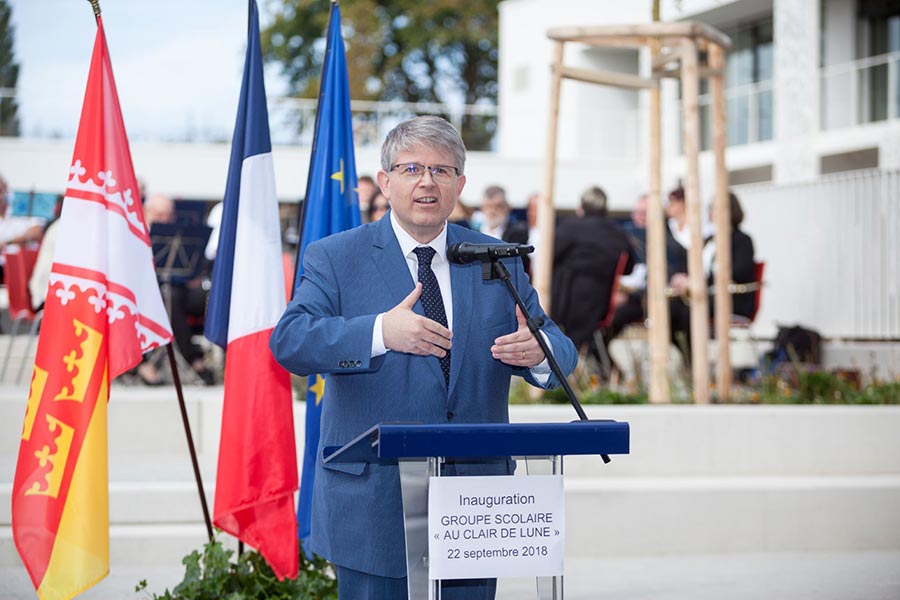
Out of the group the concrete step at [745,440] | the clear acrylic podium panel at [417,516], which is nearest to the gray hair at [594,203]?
the concrete step at [745,440]

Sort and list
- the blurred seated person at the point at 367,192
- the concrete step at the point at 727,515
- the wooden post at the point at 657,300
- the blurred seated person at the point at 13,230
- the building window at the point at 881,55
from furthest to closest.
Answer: the building window at the point at 881,55
the blurred seated person at the point at 13,230
the blurred seated person at the point at 367,192
the wooden post at the point at 657,300
the concrete step at the point at 727,515

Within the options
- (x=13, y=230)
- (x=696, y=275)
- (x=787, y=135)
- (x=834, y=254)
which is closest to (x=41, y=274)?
(x=13, y=230)

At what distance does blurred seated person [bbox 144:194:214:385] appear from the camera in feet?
32.5

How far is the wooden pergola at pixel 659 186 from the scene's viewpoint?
293 inches

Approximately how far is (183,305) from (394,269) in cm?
701

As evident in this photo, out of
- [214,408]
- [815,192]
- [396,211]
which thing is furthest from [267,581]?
[815,192]

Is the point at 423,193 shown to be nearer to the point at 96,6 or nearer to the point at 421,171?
the point at 421,171

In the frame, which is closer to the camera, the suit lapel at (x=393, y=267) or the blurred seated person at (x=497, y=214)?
the suit lapel at (x=393, y=267)

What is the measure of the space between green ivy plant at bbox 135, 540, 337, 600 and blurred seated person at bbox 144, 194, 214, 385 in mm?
4981

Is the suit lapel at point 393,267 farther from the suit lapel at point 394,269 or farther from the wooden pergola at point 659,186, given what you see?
the wooden pergola at point 659,186

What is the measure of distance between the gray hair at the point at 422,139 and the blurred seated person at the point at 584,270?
6.01 meters

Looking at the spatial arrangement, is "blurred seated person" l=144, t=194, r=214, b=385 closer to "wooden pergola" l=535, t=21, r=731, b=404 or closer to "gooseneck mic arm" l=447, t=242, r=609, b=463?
"wooden pergola" l=535, t=21, r=731, b=404

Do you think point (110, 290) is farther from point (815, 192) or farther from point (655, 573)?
Result: point (815, 192)

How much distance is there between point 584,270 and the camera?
9.35 m
